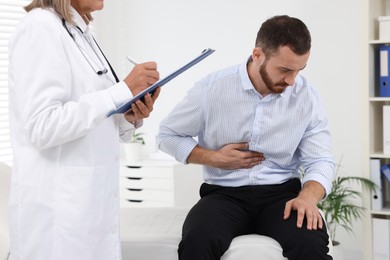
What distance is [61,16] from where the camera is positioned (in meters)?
1.47

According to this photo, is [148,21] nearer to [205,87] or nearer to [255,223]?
[205,87]

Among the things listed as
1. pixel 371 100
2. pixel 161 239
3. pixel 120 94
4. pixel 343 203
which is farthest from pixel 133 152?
pixel 120 94

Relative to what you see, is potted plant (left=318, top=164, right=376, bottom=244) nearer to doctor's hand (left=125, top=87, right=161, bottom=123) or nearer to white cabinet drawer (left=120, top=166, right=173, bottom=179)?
white cabinet drawer (left=120, top=166, right=173, bottom=179)

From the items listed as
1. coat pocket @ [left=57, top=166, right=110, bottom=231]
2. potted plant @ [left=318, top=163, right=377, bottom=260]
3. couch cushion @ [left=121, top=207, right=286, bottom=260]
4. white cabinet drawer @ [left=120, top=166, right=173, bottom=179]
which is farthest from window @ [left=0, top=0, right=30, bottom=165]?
coat pocket @ [left=57, top=166, right=110, bottom=231]

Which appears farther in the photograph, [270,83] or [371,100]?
[371,100]

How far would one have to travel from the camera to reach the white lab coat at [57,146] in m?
1.36

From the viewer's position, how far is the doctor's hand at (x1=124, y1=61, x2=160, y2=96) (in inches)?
57.0

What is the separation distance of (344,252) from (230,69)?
6.15ft

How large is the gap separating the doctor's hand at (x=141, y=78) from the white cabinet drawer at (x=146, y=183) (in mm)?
2204

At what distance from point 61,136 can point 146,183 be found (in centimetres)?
Result: 235

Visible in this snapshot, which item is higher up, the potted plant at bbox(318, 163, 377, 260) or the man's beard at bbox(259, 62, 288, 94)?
the man's beard at bbox(259, 62, 288, 94)

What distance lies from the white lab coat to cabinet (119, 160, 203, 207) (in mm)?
2121

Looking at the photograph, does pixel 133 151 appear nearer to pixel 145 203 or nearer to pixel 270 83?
pixel 145 203

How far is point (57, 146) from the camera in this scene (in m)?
1.42
